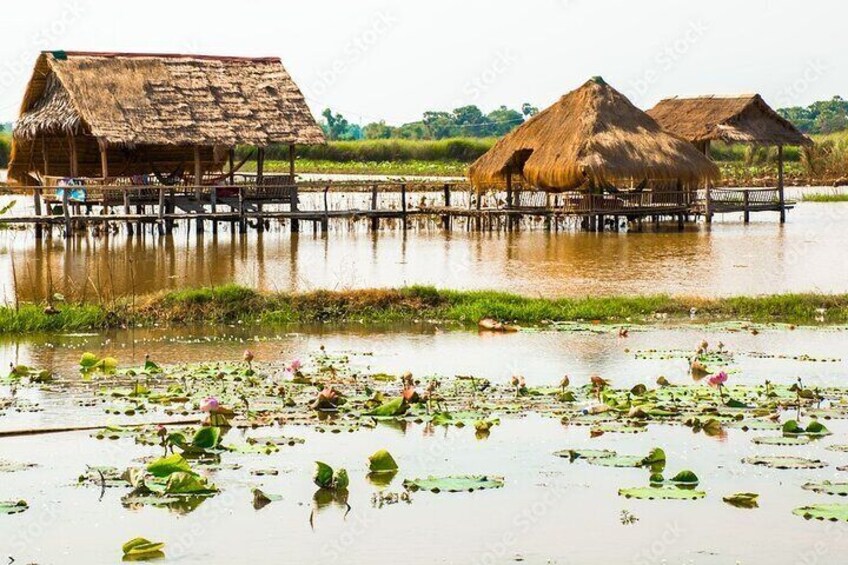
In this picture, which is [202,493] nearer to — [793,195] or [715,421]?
[715,421]

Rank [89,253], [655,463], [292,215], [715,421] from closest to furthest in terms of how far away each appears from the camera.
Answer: [655,463], [715,421], [89,253], [292,215]

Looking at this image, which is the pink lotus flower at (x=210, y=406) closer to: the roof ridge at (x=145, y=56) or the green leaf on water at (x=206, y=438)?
the green leaf on water at (x=206, y=438)

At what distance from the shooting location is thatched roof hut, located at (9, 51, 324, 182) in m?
31.8

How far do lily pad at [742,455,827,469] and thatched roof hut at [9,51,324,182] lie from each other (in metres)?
23.3

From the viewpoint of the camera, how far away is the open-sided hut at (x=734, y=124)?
36.6m

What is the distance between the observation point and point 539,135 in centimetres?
3544

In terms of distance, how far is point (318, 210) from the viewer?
113 feet

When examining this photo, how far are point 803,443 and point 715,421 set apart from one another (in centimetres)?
79

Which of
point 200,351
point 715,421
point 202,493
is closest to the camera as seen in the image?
point 202,493

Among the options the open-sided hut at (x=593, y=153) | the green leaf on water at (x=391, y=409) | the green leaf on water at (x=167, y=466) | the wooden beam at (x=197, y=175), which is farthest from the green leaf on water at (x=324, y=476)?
the open-sided hut at (x=593, y=153)

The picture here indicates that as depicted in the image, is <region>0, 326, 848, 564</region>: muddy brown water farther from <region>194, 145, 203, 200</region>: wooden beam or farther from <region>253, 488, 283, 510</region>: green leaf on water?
<region>194, 145, 203, 200</region>: wooden beam

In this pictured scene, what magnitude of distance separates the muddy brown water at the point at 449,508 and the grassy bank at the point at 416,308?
4.14 metres

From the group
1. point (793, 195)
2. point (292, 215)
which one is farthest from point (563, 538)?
point (793, 195)

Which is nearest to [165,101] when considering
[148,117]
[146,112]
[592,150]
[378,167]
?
[146,112]
